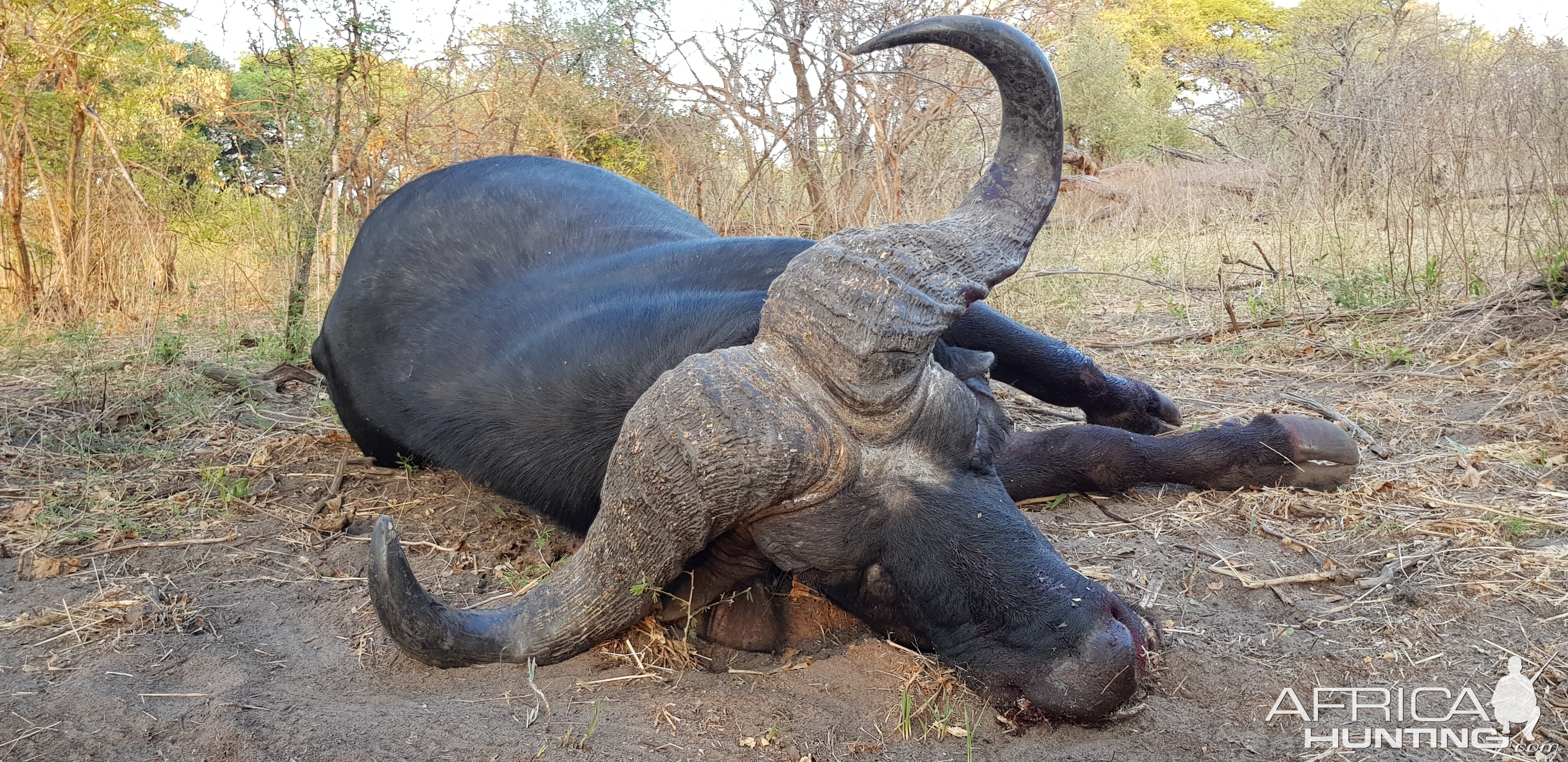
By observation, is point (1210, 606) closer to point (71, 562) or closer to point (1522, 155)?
point (71, 562)

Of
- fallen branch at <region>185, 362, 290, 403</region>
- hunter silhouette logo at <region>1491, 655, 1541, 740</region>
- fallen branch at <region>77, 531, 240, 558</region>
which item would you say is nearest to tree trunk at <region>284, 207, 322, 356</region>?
fallen branch at <region>185, 362, 290, 403</region>

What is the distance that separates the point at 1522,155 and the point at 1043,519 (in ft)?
12.0

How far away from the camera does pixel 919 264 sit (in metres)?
2.22

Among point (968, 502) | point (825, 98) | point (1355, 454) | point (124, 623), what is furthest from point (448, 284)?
point (825, 98)

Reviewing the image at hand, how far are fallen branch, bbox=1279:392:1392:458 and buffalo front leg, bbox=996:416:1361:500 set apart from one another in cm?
37

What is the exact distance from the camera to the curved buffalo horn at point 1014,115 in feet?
7.59

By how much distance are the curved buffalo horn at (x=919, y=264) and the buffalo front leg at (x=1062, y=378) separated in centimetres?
117

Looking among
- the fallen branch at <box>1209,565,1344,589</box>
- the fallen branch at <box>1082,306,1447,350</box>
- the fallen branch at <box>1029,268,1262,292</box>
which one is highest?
the fallen branch at <box>1029,268,1262,292</box>

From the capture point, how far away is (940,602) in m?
2.16

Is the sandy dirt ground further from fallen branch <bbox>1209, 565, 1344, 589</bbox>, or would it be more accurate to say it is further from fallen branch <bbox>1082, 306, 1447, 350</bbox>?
fallen branch <bbox>1082, 306, 1447, 350</bbox>

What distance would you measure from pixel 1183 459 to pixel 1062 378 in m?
0.56

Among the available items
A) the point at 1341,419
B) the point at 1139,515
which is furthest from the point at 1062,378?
the point at 1341,419

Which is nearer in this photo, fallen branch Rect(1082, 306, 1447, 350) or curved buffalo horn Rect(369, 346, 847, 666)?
curved buffalo horn Rect(369, 346, 847, 666)

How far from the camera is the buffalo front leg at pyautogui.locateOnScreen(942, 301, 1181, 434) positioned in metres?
3.69
